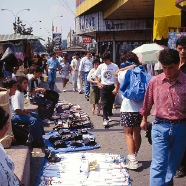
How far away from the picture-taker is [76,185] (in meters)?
4.88

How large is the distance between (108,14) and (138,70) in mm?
18699

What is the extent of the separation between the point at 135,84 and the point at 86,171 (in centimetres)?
143

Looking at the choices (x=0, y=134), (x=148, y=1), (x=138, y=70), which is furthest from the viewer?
(x=148, y=1)

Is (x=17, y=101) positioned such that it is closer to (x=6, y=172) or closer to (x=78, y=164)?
(x=78, y=164)

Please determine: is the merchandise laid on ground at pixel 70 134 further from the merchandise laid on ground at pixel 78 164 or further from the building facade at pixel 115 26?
the building facade at pixel 115 26

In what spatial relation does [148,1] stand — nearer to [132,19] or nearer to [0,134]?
[132,19]

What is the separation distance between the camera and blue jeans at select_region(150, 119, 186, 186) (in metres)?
4.08

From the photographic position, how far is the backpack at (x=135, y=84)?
532 centimetres

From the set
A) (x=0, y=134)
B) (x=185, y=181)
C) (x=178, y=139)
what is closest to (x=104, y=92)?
(x=185, y=181)

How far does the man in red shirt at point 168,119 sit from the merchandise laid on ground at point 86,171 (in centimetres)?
92

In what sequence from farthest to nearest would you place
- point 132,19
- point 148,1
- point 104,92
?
point 132,19, point 148,1, point 104,92

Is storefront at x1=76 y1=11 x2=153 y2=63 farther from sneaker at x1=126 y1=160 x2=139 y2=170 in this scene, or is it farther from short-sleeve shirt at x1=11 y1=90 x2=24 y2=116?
sneaker at x1=126 y1=160 x2=139 y2=170

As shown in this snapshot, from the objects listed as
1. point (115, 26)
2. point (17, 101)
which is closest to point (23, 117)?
point (17, 101)

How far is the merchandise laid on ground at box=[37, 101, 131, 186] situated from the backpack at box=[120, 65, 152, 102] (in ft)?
3.59
